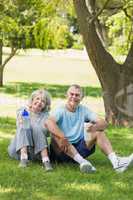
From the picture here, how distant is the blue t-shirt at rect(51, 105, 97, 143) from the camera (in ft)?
24.0

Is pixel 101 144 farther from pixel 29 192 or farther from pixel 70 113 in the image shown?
pixel 29 192

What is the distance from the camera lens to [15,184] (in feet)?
20.5

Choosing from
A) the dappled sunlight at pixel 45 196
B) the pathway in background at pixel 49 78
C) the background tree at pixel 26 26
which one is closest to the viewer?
the dappled sunlight at pixel 45 196

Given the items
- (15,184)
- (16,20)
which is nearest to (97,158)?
(15,184)

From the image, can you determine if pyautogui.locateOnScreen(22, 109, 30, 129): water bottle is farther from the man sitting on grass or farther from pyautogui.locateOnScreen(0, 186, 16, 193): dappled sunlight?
pyautogui.locateOnScreen(0, 186, 16, 193): dappled sunlight

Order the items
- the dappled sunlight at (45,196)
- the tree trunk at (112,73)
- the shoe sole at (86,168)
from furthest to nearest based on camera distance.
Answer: the tree trunk at (112,73) < the shoe sole at (86,168) < the dappled sunlight at (45,196)

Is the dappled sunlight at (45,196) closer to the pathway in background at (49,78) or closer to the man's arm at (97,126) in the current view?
the man's arm at (97,126)

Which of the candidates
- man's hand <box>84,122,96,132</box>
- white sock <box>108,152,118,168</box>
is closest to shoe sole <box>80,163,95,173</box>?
white sock <box>108,152,118,168</box>

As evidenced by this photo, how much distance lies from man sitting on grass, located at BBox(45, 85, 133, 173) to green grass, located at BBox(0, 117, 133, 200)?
0.15 meters

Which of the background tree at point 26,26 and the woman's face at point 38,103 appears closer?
the woman's face at point 38,103

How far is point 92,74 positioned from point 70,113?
96.0 feet

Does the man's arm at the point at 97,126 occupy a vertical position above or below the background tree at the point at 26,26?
above

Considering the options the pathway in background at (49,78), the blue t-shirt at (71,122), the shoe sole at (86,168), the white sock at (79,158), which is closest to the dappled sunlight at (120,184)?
the shoe sole at (86,168)

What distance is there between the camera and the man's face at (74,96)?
23.7ft
